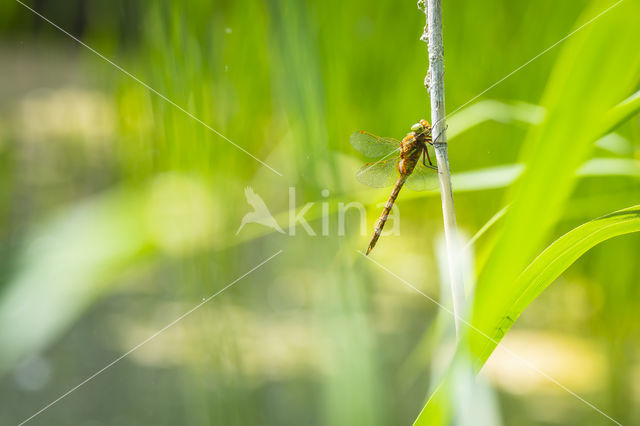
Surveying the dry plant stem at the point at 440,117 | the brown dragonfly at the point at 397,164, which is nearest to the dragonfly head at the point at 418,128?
the brown dragonfly at the point at 397,164

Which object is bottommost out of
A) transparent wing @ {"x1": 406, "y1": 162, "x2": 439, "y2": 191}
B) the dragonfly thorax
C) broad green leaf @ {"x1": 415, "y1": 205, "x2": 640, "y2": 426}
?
broad green leaf @ {"x1": 415, "y1": 205, "x2": 640, "y2": 426}

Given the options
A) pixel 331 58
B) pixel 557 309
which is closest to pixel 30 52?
pixel 557 309

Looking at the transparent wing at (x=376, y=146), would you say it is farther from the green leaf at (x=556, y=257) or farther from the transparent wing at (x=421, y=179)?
the green leaf at (x=556, y=257)

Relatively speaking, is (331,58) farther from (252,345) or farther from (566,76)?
(252,345)

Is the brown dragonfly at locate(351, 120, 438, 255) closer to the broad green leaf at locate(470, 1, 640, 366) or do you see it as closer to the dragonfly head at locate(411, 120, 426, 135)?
the dragonfly head at locate(411, 120, 426, 135)

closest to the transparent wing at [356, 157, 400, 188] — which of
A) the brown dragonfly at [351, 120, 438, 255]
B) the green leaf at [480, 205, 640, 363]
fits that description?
the brown dragonfly at [351, 120, 438, 255]

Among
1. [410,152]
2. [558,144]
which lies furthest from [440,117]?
[410,152]

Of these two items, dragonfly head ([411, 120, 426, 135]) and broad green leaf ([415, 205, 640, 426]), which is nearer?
broad green leaf ([415, 205, 640, 426])

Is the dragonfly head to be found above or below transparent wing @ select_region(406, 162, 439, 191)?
above
